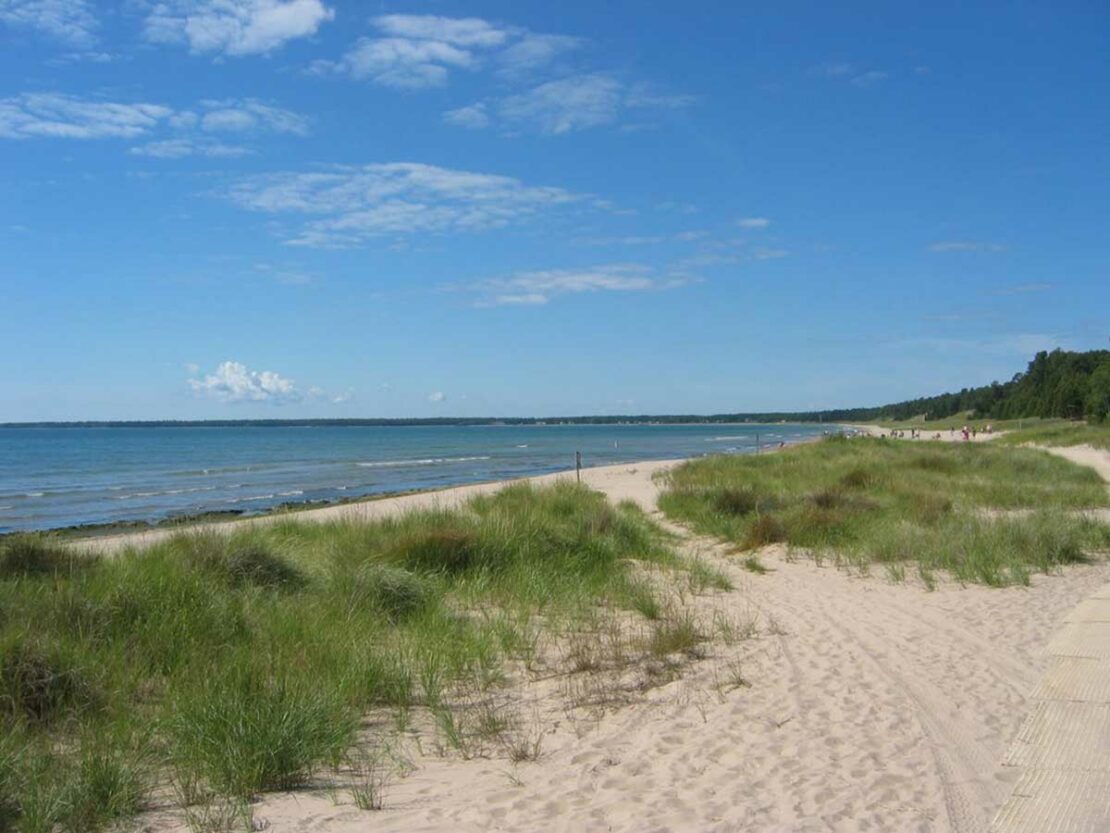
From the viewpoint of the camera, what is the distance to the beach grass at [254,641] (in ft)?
15.6

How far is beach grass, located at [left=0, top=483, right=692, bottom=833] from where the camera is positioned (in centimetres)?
475

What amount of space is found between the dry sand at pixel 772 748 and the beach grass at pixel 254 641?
0.43m

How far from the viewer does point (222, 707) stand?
526 cm

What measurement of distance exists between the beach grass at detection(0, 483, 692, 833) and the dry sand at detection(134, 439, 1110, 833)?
1.41 ft

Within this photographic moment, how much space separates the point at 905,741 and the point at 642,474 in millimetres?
29484

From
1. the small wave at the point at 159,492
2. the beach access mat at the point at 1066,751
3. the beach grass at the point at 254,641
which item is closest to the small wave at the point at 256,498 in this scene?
the small wave at the point at 159,492

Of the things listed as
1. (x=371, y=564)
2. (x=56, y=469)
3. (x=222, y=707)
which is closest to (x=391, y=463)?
(x=56, y=469)

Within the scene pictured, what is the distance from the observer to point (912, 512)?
1647 centimetres

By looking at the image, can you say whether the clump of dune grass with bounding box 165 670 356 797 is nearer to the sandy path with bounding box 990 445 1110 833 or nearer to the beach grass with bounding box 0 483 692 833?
the beach grass with bounding box 0 483 692 833

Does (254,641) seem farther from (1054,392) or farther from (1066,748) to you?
(1054,392)

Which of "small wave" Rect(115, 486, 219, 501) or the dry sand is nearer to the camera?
the dry sand

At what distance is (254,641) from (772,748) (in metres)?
3.97

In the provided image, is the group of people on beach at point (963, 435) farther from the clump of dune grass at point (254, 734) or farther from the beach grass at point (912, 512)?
the clump of dune grass at point (254, 734)

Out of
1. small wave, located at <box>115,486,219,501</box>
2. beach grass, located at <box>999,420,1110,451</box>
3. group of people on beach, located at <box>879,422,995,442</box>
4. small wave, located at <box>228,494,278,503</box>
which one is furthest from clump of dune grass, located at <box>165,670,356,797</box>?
group of people on beach, located at <box>879,422,995,442</box>
